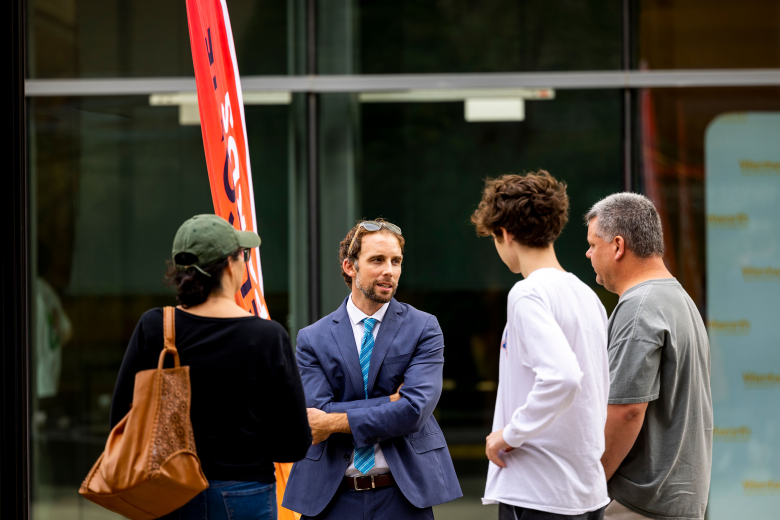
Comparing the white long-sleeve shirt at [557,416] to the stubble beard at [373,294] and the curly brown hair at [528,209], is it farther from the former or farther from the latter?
the stubble beard at [373,294]

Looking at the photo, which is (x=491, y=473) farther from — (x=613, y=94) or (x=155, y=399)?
(x=613, y=94)

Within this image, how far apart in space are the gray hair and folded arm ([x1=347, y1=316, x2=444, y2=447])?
0.89 meters

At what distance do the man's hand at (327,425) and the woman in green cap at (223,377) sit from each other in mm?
494

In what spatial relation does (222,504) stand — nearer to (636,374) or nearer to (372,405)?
(372,405)

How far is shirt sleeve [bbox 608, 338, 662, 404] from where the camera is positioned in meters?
2.46

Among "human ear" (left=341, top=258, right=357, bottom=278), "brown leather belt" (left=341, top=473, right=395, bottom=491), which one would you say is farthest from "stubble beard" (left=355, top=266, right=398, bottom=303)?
"brown leather belt" (left=341, top=473, right=395, bottom=491)

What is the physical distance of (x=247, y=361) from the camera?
6.63 feet

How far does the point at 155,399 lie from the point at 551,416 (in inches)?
45.2

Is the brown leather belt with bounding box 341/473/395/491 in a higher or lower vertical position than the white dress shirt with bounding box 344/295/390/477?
lower

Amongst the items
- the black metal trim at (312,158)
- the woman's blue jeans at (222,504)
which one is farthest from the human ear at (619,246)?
the black metal trim at (312,158)

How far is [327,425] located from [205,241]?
0.93 m

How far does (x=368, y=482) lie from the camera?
2660mm

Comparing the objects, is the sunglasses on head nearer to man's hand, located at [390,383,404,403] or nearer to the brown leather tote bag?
man's hand, located at [390,383,404,403]

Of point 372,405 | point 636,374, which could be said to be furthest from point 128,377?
point 636,374
